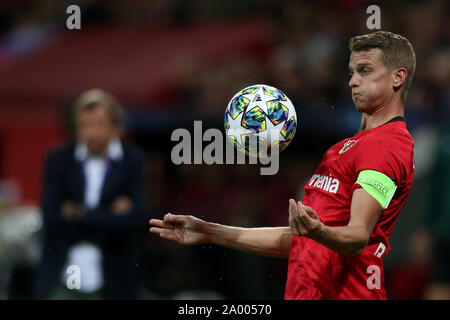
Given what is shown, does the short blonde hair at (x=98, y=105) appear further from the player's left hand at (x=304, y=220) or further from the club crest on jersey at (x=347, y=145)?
the player's left hand at (x=304, y=220)

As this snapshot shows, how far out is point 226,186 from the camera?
9.84 m

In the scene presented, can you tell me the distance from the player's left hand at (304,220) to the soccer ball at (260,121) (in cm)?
88

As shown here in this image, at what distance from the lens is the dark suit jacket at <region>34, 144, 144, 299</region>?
20.1 feet

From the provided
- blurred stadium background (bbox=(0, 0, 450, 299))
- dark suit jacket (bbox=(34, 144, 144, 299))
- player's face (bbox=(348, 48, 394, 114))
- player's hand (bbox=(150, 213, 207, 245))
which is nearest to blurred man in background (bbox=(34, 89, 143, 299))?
dark suit jacket (bbox=(34, 144, 144, 299))

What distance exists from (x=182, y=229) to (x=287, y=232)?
0.59 meters

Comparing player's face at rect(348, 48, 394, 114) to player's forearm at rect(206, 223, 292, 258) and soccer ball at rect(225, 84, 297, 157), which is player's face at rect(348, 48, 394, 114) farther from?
player's forearm at rect(206, 223, 292, 258)

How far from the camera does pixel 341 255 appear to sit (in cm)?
396

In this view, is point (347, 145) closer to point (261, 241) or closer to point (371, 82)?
point (371, 82)

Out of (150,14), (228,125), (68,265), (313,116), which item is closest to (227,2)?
(150,14)

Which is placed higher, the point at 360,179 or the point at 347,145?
the point at 347,145

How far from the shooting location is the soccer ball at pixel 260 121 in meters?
4.32

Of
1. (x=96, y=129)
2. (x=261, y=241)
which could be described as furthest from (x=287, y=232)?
(x=96, y=129)

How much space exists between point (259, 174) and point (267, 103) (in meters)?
5.74

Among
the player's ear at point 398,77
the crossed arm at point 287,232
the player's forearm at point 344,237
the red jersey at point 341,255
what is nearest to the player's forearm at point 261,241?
the crossed arm at point 287,232
